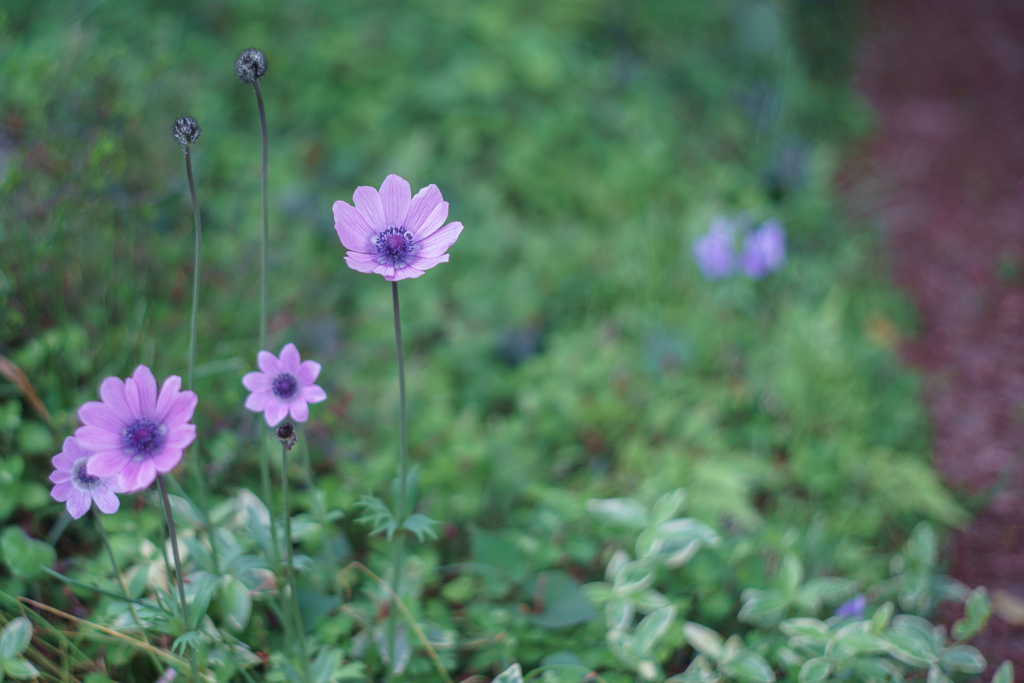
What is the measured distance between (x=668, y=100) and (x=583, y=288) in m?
1.34

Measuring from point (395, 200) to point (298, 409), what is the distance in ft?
1.28

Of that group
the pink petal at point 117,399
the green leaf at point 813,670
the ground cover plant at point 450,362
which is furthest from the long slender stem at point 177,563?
the green leaf at point 813,670

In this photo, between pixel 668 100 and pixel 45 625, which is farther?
pixel 668 100

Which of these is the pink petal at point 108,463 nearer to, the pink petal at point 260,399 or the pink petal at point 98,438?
the pink petal at point 98,438

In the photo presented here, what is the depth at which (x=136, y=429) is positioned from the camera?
1043 mm

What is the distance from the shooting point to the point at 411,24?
10.6 ft

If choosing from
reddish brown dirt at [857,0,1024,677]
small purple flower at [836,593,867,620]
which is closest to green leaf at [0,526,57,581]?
small purple flower at [836,593,867,620]

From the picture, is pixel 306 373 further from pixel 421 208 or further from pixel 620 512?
pixel 620 512

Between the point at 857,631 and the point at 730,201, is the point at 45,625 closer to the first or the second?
the point at 857,631

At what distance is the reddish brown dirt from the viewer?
84.7 inches

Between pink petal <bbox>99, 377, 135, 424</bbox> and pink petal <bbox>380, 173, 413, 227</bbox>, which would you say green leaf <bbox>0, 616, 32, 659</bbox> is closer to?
pink petal <bbox>99, 377, 135, 424</bbox>

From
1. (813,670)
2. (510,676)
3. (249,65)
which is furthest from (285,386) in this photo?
(813,670)

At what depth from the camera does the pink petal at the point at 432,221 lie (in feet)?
3.74

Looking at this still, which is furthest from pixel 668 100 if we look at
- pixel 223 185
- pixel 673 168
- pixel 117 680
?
pixel 117 680
